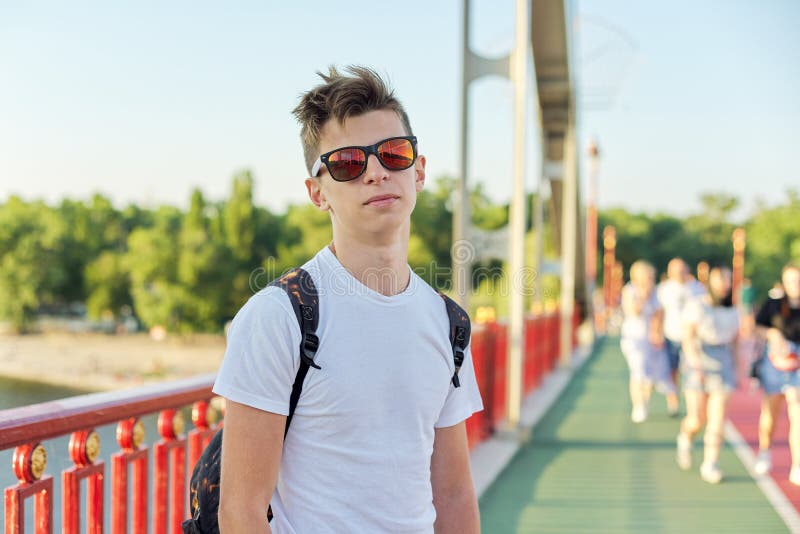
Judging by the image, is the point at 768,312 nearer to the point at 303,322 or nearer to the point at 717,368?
the point at 717,368

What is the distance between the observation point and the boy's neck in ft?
4.59

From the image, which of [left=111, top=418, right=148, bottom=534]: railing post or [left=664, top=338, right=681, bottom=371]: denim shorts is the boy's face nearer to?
[left=111, top=418, right=148, bottom=534]: railing post

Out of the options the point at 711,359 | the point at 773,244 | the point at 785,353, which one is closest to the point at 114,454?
the point at 711,359

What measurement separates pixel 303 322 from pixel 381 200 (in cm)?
28

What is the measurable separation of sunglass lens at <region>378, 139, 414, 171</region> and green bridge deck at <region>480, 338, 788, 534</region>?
3.46 metres

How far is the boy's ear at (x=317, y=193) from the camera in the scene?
146 cm

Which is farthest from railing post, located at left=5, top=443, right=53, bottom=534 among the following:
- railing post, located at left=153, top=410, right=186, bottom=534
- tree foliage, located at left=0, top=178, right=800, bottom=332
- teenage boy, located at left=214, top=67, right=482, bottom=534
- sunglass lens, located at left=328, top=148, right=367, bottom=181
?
tree foliage, located at left=0, top=178, right=800, bottom=332

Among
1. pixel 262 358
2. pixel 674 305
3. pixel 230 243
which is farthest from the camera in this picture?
pixel 230 243

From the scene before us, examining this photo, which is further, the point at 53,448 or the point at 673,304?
the point at 673,304

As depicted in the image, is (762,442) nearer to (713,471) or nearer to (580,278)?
(713,471)

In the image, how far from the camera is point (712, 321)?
586 cm

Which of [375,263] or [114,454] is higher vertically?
[375,263]

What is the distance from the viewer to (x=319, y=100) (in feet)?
4.54

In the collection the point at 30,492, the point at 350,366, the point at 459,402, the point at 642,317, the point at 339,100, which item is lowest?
the point at 642,317
